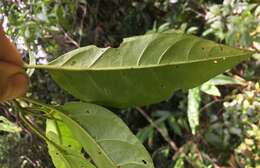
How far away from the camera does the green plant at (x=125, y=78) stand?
53 centimetres

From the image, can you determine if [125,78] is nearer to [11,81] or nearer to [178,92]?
[11,81]

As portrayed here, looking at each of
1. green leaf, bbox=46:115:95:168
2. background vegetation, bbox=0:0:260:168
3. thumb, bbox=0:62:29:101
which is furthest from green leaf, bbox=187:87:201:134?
thumb, bbox=0:62:29:101

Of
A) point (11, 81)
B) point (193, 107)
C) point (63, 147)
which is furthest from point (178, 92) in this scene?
point (11, 81)

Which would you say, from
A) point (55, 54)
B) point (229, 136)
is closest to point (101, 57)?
point (229, 136)

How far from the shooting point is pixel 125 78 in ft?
1.80

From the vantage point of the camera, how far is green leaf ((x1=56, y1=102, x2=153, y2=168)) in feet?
1.79

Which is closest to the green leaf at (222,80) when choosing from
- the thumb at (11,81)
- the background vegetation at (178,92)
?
the background vegetation at (178,92)

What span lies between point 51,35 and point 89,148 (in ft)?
5.08

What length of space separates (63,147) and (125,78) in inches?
5.0

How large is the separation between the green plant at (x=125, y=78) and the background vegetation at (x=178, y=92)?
1011 millimetres

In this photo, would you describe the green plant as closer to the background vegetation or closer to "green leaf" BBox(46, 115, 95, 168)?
"green leaf" BBox(46, 115, 95, 168)

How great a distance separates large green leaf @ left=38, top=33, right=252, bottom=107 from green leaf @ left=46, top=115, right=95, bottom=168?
0.07m

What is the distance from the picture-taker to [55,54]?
6.61ft

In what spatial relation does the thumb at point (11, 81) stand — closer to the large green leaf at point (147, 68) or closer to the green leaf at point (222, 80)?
the large green leaf at point (147, 68)
